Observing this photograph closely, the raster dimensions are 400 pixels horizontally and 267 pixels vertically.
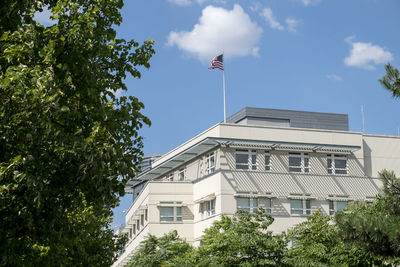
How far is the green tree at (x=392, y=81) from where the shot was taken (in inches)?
608

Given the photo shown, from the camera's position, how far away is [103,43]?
14828 mm

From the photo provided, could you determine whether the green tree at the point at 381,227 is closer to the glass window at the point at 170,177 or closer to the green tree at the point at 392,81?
the green tree at the point at 392,81

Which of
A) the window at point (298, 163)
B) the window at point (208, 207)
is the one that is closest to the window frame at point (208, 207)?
the window at point (208, 207)

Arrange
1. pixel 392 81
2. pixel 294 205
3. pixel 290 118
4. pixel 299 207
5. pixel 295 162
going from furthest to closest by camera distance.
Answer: pixel 290 118 < pixel 295 162 < pixel 299 207 < pixel 294 205 < pixel 392 81

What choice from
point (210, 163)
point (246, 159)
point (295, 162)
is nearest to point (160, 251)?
point (210, 163)

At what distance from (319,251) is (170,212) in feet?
84.4

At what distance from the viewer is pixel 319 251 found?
3434cm

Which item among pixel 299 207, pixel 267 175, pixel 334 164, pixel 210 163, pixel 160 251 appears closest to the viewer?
pixel 160 251

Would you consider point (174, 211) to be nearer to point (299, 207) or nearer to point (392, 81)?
point (299, 207)

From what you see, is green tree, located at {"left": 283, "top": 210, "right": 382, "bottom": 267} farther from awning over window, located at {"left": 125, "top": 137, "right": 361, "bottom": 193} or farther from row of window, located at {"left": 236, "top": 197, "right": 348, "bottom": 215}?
awning over window, located at {"left": 125, "top": 137, "right": 361, "bottom": 193}

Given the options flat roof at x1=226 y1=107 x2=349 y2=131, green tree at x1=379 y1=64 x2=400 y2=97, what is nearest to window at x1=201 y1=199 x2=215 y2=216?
flat roof at x1=226 y1=107 x2=349 y2=131

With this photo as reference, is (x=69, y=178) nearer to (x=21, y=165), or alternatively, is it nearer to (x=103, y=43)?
(x=21, y=165)

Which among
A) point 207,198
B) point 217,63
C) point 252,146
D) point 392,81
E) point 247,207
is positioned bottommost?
point 392,81

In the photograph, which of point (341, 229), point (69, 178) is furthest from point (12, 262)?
point (341, 229)
